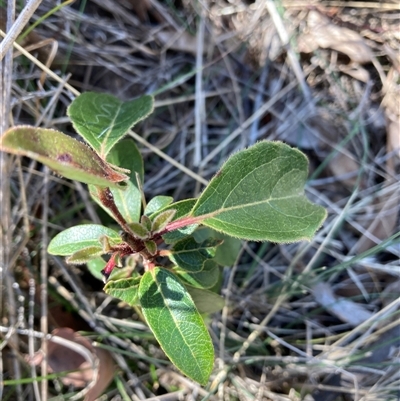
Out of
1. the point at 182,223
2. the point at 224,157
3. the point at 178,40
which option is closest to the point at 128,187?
the point at 182,223

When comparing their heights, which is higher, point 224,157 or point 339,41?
point 339,41

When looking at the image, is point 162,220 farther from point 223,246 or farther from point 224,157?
point 224,157

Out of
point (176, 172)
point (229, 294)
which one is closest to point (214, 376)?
point (229, 294)

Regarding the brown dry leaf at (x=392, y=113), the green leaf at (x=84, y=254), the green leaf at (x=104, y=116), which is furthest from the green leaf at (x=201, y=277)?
the brown dry leaf at (x=392, y=113)

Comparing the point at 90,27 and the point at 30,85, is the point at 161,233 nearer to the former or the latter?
the point at 30,85

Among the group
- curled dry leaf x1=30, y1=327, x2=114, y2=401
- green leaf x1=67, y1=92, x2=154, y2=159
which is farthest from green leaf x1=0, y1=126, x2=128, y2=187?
curled dry leaf x1=30, y1=327, x2=114, y2=401

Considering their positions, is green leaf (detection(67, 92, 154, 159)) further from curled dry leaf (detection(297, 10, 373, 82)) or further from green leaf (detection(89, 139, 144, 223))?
curled dry leaf (detection(297, 10, 373, 82))
